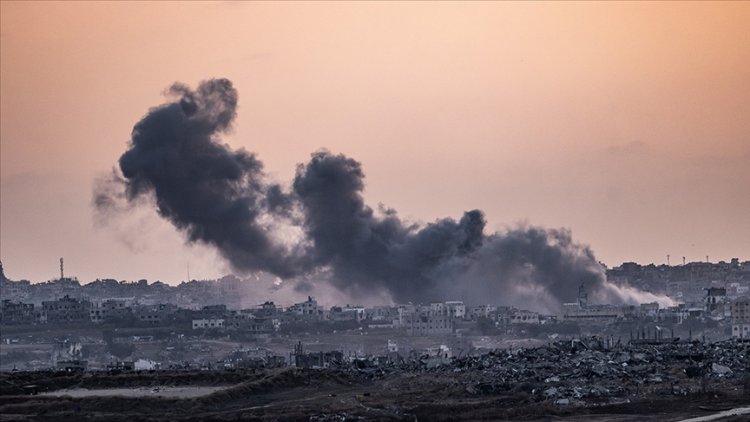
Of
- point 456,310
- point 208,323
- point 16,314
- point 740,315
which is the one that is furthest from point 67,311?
point 740,315

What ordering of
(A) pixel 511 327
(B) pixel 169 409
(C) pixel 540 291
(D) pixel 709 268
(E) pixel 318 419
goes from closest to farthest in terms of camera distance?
1. (E) pixel 318 419
2. (B) pixel 169 409
3. (A) pixel 511 327
4. (C) pixel 540 291
5. (D) pixel 709 268

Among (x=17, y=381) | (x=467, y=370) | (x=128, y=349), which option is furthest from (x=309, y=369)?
(x=128, y=349)

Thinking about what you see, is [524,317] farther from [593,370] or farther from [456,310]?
[593,370]

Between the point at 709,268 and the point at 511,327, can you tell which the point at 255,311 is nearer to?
the point at 511,327

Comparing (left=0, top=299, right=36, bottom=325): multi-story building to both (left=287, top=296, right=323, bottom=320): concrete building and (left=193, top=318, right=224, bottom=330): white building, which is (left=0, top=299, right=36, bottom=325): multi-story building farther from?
(left=287, top=296, right=323, bottom=320): concrete building

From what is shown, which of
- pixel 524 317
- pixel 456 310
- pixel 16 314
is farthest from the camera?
pixel 16 314

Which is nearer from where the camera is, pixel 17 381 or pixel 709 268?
pixel 17 381

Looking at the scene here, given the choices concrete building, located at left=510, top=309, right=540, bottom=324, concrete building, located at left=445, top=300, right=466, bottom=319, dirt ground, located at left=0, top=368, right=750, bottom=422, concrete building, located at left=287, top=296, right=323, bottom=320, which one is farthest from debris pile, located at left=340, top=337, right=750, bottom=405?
concrete building, located at left=287, top=296, right=323, bottom=320

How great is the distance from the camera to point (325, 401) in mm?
57844

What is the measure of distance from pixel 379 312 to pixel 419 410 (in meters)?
88.6

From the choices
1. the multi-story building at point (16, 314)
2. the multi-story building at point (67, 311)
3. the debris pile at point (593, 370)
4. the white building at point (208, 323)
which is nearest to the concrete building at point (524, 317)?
the white building at point (208, 323)

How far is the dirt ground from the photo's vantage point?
5428 cm

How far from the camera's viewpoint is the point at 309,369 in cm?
6662

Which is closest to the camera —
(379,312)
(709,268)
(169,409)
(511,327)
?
(169,409)
